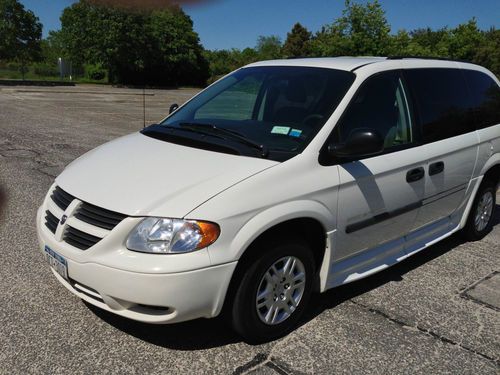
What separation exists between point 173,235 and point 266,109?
5.13ft

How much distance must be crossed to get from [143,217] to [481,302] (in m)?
2.66

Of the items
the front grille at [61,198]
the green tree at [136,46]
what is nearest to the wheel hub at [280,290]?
the front grille at [61,198]

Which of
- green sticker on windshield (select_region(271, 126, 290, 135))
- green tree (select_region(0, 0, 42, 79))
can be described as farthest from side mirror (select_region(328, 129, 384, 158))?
green tree (select_region(0, 0, 42, 79))

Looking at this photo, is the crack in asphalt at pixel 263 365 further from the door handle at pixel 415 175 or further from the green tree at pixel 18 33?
the green tree at pixel 18 33

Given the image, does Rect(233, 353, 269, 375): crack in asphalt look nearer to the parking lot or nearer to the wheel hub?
the parking lot

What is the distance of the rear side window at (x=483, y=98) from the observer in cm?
461

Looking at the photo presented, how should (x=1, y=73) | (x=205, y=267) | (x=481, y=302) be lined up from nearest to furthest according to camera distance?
1. (x=205, y=267)
2. (x=481, y=302)
3. (x=1, y=73)

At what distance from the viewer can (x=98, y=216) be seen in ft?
9.02

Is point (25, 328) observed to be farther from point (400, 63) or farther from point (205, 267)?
point (400, 63)

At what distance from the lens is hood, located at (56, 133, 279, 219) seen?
265 centimetres

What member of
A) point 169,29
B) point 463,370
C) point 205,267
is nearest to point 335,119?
point 205,267

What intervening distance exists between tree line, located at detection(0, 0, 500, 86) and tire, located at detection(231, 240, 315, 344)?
26.7 m

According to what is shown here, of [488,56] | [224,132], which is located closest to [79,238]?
[224,132]

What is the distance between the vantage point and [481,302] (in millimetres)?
3709
